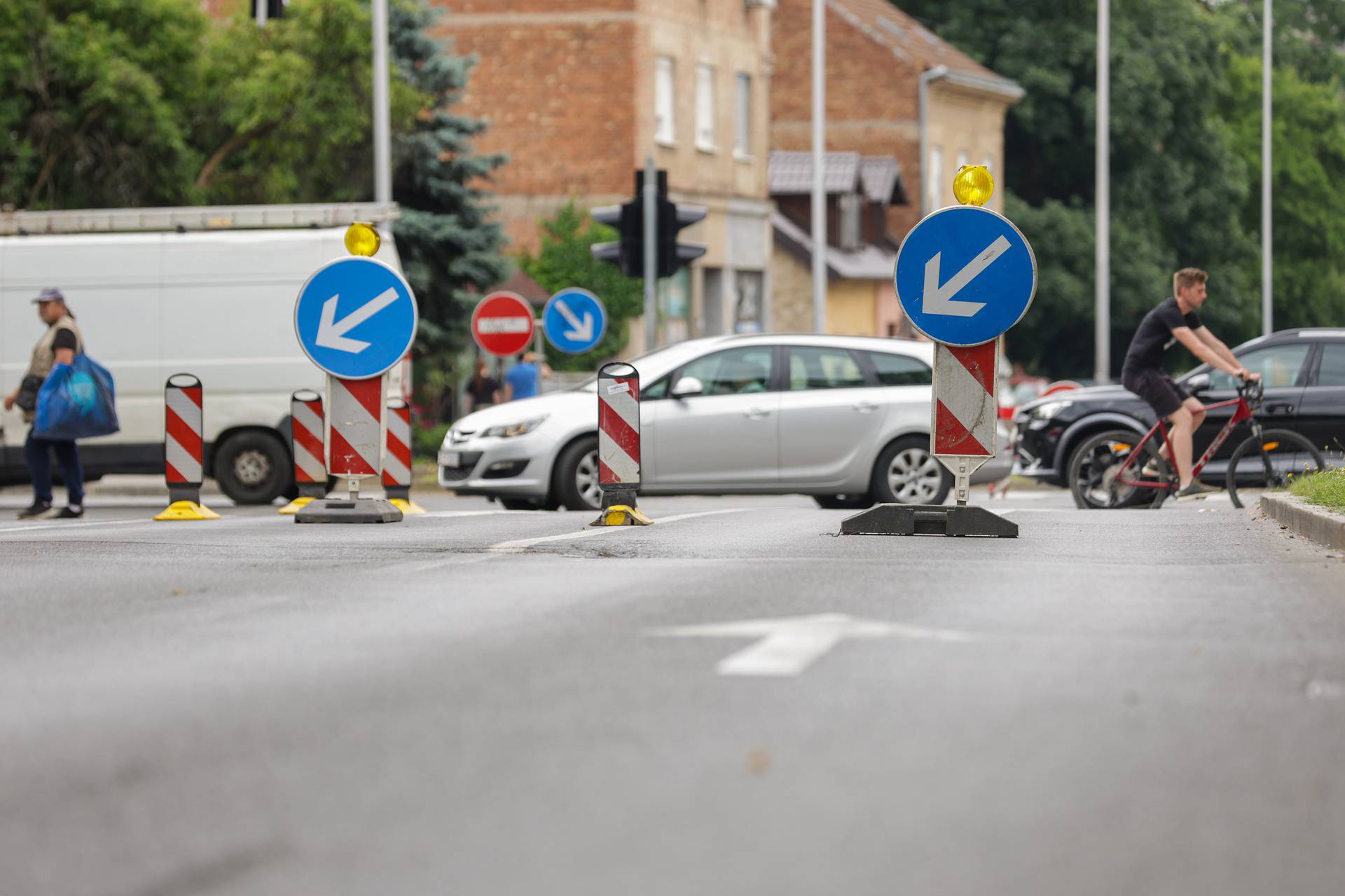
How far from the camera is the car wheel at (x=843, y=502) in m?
18.9

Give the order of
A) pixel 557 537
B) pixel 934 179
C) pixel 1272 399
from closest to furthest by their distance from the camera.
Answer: pixel 557 537, pixel 1272 399, pixel 934 179

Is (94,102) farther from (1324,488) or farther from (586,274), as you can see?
(1324,488)

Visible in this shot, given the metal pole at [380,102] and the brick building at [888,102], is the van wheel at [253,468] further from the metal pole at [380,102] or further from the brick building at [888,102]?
the brick building at [888,102]

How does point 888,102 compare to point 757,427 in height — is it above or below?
above

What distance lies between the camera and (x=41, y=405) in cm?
1634

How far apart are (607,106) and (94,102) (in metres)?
16.1

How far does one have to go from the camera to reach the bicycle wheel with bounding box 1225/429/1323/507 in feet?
54.2

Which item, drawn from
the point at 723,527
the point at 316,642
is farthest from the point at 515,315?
the point at 316,642

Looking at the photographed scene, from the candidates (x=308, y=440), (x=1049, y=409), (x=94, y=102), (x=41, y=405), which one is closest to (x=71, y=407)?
(x=41, y=405)

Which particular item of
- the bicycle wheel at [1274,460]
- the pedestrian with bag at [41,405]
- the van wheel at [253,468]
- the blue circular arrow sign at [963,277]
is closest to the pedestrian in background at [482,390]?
the van wheel at [253,468]

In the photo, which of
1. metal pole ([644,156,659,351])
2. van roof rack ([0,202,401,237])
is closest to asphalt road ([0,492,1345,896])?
van roof rack ([0,202,401,237])

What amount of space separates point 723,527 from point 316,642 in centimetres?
640

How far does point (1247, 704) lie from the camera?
19.7ft

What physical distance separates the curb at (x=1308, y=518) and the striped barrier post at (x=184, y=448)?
282 inches
